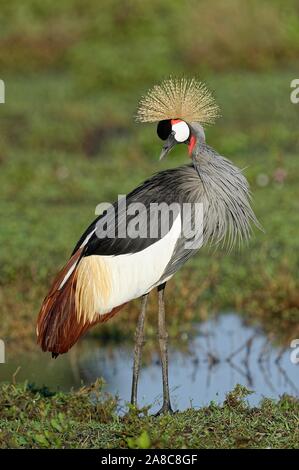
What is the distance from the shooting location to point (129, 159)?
10617mm

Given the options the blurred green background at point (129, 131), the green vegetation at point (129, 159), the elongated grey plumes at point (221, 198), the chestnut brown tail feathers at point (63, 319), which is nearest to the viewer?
the green vegetation at point (129, 159)

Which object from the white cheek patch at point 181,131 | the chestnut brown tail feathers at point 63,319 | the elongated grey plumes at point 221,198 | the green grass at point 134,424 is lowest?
the green grass at point 134,424

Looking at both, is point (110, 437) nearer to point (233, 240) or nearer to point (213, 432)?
point (213, 432)

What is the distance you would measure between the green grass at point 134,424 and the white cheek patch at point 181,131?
1.18 m

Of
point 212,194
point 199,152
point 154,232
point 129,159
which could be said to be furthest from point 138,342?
point 129,159

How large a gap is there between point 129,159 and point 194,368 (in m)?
4.26

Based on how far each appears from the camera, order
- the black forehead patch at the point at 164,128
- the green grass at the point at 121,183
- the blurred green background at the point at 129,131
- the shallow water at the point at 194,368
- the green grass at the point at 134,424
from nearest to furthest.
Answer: the green grass at the point at 134,424, the black forehead patch at the point at 164,128, the shallow water at the point at 194,368, the green grass at the point at 121,183, the blurred green background at the point at 129,131

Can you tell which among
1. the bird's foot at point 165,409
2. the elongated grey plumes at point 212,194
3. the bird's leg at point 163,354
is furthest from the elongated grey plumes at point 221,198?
the bird's foot at point 165,409

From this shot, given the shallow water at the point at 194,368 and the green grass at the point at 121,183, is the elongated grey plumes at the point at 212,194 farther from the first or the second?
the green grass at the point at 121,183

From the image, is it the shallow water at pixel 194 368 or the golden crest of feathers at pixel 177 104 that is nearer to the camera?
the golden crest of feathers at pixel 177 104

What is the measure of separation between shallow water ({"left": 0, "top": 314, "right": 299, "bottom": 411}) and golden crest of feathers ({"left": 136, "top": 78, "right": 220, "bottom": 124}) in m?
1.53

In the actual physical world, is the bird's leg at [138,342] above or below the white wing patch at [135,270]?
below

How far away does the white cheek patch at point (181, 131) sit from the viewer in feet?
17.6

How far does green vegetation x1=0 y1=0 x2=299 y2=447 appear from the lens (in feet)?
16.0
